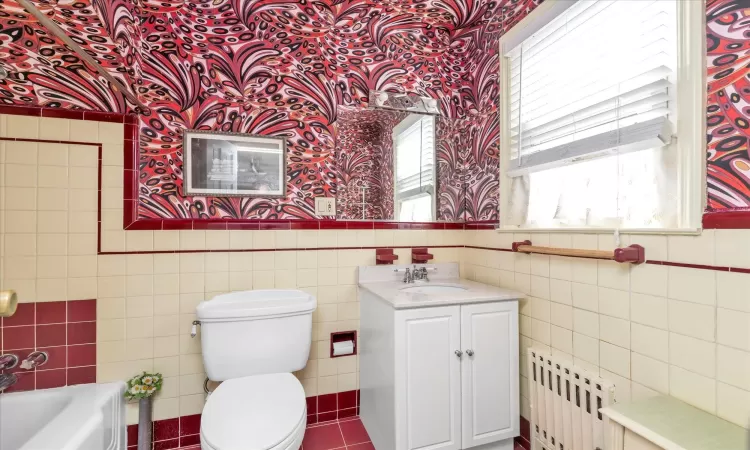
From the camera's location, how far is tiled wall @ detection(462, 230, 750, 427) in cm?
96

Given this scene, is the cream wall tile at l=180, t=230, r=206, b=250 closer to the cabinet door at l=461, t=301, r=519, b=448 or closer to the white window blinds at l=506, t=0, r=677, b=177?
the cabinet door at l=461, t=301, r=519, b=448

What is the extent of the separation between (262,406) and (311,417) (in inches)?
30.4

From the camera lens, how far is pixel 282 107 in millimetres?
1926

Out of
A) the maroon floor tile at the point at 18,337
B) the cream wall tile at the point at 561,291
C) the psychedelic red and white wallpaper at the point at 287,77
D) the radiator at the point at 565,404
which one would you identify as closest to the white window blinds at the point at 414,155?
the psychedelic red and white wallpaper at the point at 287,77

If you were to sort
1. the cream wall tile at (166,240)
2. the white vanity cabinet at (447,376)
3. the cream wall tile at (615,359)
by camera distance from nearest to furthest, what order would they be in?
the cream wall tile at (615,359), the white vanity cabinet at (447,376), the cream wall tile at (166,240)

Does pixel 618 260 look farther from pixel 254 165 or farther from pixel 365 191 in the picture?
pixel 254 165

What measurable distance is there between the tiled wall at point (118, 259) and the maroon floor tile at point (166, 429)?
0.09 feet

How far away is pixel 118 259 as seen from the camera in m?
1.67

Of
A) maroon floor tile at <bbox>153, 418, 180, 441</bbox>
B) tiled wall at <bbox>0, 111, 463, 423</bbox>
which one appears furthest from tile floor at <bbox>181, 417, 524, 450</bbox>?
tiled wall at <bbox>0, 111, 463, 423</bbox>

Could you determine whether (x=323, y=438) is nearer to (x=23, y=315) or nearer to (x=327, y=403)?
(x=327, y=403)

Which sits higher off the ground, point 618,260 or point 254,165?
point 254,165

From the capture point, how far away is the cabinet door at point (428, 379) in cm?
146

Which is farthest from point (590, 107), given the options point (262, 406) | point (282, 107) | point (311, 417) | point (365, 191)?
point (311, 417)

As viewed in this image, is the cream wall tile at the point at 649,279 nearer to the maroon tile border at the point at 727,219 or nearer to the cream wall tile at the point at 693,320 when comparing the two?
the cream wall tile at the point at 693,320
